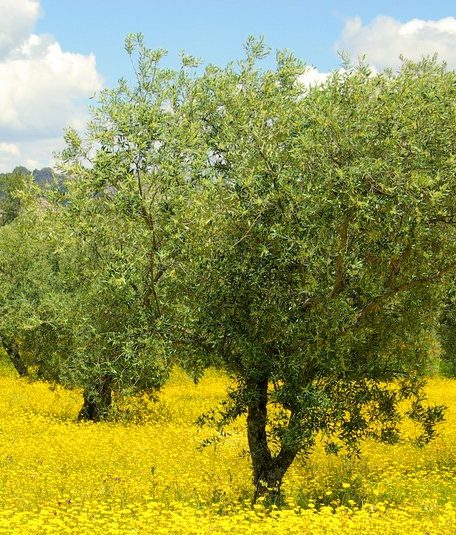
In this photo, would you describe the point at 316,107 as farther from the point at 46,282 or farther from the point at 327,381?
the point at 46,282

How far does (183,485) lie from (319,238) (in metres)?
7.45

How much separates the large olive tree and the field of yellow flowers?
1.80 m

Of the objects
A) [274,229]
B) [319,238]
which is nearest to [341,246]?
[319,238]

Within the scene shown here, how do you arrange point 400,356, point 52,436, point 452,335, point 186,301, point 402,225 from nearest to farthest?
1. point 402,225
2. point 186,301
3. point 400,356
4. point 52,436
5. point 452,335

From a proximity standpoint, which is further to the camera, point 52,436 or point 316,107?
point 52,436

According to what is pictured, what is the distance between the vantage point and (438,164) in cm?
1099

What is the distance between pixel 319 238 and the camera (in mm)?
11039

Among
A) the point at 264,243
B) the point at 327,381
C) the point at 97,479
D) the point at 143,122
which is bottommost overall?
the point at 97,479

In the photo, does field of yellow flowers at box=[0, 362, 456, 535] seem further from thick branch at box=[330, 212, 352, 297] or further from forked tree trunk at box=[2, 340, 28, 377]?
forked tree trunk at box=[2, 340, 28, 377]

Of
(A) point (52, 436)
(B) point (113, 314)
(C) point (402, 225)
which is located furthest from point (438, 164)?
(A) point (52, 436)

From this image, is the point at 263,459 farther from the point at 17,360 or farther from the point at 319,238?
the point at 17,360

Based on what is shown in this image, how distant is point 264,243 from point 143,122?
3055 mm

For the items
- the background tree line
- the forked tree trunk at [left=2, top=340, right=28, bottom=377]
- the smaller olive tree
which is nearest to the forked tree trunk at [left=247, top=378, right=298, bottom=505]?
the background tree line

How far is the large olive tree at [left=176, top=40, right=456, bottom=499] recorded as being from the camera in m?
10.8
